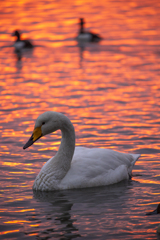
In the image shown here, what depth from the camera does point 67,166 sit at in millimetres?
9000

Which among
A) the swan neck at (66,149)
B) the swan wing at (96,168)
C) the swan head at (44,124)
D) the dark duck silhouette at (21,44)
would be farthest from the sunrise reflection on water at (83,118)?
the swan head at (44,124)

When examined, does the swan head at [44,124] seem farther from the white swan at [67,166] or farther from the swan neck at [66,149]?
the swan neck at [66,149]

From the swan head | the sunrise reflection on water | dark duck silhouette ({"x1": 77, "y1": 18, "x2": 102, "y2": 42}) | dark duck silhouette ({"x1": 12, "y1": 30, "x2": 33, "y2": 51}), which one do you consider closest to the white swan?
the swan head

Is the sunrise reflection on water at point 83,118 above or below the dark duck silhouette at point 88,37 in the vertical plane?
below

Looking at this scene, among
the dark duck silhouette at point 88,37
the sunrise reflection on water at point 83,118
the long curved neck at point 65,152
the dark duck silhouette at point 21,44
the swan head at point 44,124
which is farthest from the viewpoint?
the dark duck silhouette at point 88,37

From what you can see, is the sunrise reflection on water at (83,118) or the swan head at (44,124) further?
the swan head at (44,124)

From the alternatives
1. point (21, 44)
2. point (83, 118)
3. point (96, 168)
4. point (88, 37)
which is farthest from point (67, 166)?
point (88, 37)

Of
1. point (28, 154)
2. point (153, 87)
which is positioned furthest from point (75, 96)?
point (28, 154)

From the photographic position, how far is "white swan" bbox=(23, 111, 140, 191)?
28.6ft

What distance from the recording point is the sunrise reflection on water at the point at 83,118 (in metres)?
7.74

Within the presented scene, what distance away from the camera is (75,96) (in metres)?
16.0

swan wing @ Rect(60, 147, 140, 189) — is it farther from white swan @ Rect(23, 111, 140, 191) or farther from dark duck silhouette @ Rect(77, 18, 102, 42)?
dark duck silhouette @ Rect(77, 18, 102, 42)

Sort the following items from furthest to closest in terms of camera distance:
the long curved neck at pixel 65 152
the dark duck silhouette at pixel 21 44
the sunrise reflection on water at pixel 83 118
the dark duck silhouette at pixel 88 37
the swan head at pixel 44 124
Answer: the dark duck silhouette at pixel 88 37, the dark duck silhouette at pixel 21 44, the long curved neck at pixel 65 152, the swan head at pixel 44 124, the sunrise reflection on water at pixel 83 118

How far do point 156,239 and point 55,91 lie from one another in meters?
10.2
